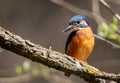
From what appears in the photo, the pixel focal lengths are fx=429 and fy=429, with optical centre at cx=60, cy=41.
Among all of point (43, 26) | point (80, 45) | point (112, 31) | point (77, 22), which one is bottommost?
point (80, 45)

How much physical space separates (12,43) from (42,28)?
4.39 metres

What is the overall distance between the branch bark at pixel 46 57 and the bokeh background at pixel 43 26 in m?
3.90

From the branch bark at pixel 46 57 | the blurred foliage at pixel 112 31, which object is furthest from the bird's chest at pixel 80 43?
the branch bark at pixel 46 57

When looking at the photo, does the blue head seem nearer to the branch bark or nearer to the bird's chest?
the bird's chest

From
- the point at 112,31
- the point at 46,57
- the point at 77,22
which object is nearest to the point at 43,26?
the point at 112,31

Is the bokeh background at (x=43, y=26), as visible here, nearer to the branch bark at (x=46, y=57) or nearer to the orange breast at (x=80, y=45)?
the orange breast at (x=80, y=45)

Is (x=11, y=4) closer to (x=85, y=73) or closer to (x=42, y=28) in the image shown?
(x=42, y=28)

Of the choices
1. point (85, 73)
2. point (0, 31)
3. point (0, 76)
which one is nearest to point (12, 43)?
point (0, 31)

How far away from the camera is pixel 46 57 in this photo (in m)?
2.31

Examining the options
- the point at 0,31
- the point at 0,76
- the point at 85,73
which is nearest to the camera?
the point at 0,31

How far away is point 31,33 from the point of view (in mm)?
6590

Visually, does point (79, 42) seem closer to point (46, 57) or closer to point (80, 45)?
point (80, 45)

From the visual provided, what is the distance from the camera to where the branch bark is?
2232 millimetres

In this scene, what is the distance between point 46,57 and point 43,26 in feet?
14.2
